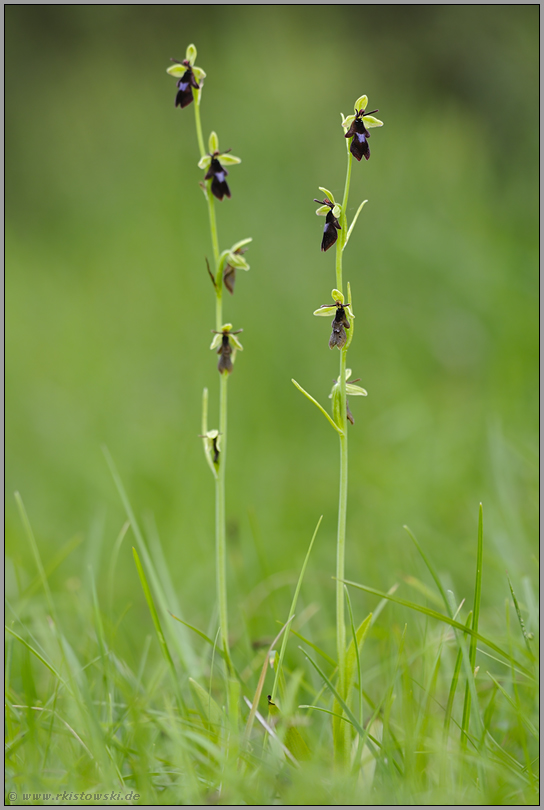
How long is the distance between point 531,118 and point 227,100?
93.2 inches

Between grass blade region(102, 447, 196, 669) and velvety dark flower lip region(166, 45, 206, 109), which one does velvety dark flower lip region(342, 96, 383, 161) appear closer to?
velvety dark flower lip region(166, 45, 206, 109)

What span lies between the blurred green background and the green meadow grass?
0.02m

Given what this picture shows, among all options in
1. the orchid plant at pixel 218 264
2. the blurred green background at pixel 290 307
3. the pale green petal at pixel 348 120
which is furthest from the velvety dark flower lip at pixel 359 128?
the blurred green background at pixel 290 307

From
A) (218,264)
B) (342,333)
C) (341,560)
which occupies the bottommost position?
(341,560)

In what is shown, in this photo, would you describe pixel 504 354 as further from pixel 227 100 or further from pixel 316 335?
pixel 227 100

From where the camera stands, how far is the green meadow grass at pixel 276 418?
3.40 feet

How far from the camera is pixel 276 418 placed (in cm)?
319

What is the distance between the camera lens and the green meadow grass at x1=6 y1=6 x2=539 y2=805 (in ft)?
3.40

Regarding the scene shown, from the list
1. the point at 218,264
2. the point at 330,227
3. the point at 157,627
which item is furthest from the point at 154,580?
the point at 330,227

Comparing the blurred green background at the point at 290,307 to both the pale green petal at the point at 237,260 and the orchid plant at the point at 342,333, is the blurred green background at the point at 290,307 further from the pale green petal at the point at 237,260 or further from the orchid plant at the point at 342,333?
the pale green petal at the point at 237,260

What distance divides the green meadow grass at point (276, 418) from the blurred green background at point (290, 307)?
0.8 inches

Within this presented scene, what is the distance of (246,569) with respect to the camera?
2.34 m

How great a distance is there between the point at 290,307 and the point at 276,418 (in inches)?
29.5

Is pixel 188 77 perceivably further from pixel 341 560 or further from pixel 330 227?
pixel 341 560
